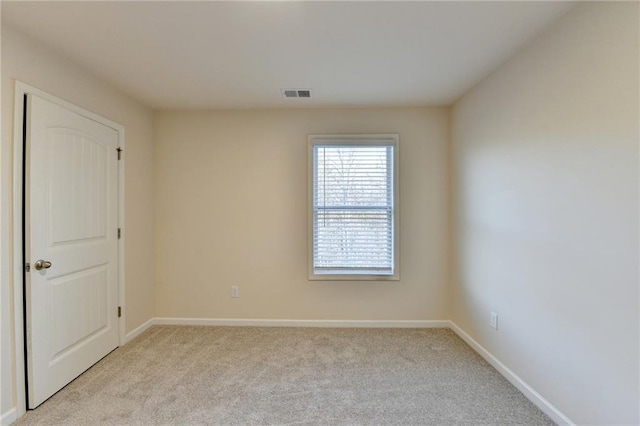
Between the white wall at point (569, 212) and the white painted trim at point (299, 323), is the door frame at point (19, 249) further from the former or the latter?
the white wall at point (569, 212)

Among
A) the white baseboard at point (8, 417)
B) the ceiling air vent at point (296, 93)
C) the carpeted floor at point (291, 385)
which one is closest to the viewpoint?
the white baseboard at point (8, 417)

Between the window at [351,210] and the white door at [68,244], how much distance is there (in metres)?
1.92

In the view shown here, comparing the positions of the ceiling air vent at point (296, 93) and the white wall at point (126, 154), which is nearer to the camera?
the white wall at point (126, 154)

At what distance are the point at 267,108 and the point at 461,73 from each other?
1.94 metres

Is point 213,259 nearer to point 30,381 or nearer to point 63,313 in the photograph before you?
point 63,313

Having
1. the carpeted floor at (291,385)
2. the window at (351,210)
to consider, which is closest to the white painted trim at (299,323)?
the carpeted floor at (291,385)

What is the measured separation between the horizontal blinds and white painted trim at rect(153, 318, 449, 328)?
22.9 inches

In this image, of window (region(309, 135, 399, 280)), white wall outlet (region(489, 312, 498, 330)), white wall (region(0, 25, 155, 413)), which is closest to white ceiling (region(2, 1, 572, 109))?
white wall (region(0, 25, 155, 413))

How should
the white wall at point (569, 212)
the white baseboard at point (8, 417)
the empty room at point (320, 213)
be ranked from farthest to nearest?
1. the white baseboard at point (8, 417)
2. the empty room at point (320, 213)
3. the white wall at point (569, 212)

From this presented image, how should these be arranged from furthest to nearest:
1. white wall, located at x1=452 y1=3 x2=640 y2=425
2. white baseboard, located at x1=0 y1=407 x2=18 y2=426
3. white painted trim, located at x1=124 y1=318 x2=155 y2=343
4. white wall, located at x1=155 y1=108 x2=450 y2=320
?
1. white wall, located at x1=155 y1=108 x2=450 y2=320
2. white painted trim, located at x1=124 y1=318 x2=155 y2=343
3. white baseboard, located at x1=0 y1=407 x2=18 y2=426
4. white wall, located at x1=452 y1=3 x2=640 y2=425

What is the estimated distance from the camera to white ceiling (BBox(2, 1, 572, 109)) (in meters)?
1.67

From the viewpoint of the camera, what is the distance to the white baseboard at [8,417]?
176 cm

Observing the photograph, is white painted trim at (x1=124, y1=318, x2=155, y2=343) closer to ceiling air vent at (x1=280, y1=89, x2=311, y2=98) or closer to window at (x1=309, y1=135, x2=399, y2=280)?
window at (x1=309, y1=135, x2=399, y2=280)

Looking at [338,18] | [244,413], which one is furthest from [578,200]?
[244,413]
